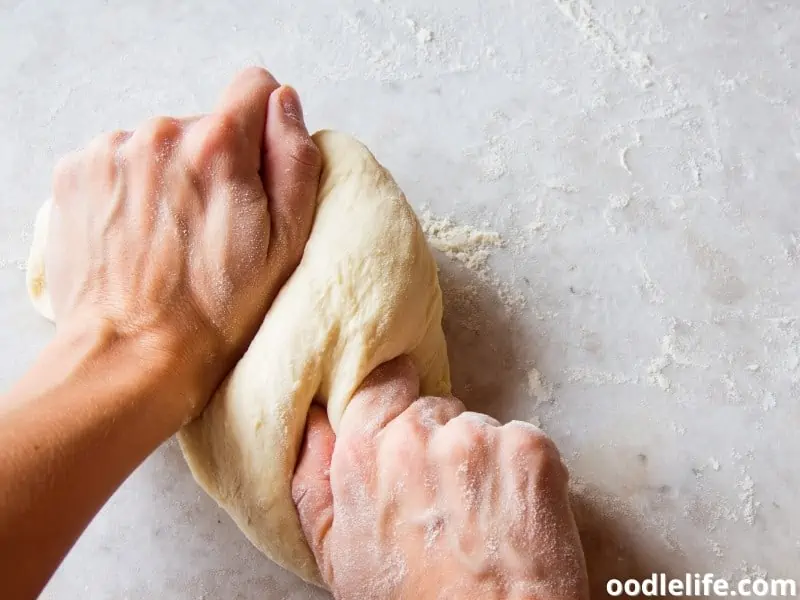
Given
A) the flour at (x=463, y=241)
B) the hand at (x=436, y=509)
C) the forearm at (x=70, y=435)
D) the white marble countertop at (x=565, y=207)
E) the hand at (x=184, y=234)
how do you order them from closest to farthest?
the forearm at (x=70, y=435)
the hand at (x=436, y=509)
the hand at (x=184, y=234)
the white marble countertop at (x=565, y=207)
the flour at (x=463, y=241)

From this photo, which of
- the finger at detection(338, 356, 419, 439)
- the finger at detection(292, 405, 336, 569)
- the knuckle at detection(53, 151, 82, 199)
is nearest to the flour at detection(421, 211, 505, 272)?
the finger at detection(338, 356, 419, 439)

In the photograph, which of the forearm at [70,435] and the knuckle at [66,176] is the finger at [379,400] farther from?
the knuckle at [66,176]

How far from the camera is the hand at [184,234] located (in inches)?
36.2

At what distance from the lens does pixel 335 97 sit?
1297 millimetres

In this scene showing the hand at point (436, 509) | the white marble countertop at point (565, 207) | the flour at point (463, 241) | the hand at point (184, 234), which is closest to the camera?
the hand at point (436, 509)

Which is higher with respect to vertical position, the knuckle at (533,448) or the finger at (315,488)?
the knuckle at (533,448)

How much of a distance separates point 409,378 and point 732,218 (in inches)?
25.2

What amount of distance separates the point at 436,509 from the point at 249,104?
1.91 ft

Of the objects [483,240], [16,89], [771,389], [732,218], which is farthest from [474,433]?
[16,89]

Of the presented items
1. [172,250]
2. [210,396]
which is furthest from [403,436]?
[172,250]

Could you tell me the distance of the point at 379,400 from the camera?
0.89 m

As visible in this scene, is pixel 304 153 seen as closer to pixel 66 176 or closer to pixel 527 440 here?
pixel 66 176

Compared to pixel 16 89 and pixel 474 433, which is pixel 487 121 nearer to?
pixel 474 433

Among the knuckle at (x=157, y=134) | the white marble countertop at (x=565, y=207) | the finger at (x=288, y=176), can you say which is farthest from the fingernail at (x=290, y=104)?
the white marble countertop at (x=565, y=207)
